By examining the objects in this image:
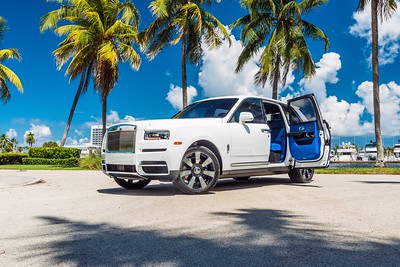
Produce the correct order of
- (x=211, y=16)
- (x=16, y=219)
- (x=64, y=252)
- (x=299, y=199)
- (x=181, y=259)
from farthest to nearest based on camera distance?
(x=211, y=16)
(x=299, y=199)
(x=16, y=219)
(x=64, y=252)
(x=181, y=259)

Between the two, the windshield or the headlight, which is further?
the windshield

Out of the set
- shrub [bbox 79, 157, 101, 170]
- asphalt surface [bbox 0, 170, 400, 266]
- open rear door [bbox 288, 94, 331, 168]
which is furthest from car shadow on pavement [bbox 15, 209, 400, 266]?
shrub [bbox 79, 157, 101, 170]

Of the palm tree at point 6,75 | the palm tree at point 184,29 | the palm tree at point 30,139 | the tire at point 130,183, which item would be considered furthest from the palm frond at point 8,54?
the palm tree at point 30,139

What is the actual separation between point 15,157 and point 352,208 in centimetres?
3203

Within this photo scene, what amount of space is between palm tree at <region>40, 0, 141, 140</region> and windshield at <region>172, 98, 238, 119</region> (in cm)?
1594

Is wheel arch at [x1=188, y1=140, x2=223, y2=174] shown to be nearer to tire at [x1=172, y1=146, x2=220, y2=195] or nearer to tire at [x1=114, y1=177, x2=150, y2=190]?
tire at [x1=172, y1=146, x2=220, y2=195]

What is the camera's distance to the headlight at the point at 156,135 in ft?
20.1

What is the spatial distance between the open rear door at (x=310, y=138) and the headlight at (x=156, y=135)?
316 centimetres

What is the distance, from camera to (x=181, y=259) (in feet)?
8.94

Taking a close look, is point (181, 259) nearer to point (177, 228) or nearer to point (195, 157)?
point (177, 228)

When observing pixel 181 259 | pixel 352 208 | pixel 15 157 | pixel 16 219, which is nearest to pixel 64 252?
pixel 181 259

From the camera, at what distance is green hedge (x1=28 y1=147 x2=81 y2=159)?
89.1ft

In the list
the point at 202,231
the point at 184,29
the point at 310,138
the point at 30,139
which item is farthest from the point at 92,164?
the point at 30,139

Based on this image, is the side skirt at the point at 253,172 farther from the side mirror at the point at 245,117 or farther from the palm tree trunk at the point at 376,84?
the palm tree trunk at the point at 376,84
